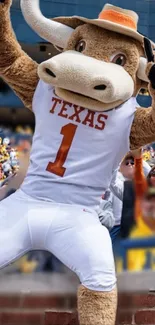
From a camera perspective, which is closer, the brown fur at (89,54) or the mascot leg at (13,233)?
the mascot leg at (13,233)

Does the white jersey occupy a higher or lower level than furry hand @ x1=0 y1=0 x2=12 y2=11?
lower

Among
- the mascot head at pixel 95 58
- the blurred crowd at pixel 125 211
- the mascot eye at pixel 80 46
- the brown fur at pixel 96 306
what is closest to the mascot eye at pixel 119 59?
the mascot head at pixel 95 58

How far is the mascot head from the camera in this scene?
1386 mm

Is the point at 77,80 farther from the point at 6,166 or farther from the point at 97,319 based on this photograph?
the point at 6,166

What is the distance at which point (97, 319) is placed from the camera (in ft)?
4.38

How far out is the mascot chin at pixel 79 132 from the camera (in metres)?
1.36

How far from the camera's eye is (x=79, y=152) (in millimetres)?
1510

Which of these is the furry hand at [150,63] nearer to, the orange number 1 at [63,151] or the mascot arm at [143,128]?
the mascot arm at [143,128]

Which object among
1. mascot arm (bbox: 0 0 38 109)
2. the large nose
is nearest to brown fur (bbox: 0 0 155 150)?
mascot arm (bbox: 0 0 38 109)

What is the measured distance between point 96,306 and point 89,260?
0.40 feet

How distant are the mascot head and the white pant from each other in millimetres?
319

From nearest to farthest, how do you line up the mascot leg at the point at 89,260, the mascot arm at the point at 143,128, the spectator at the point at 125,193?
1. the mascot leg at the point at 89,260
2. the mascot arm at the point at 143,128
3. the spectator at the point at 125,193

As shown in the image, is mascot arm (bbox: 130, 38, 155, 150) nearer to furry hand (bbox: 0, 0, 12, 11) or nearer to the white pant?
the white pant

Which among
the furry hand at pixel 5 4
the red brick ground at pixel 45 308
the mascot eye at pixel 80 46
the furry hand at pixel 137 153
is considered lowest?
the red brick ground at pixel 45 308
